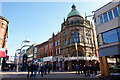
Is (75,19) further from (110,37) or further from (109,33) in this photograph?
(110,37)

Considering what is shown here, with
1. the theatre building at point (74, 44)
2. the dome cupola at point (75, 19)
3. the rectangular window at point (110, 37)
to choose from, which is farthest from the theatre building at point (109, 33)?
the dome cupola at point (75, 19)

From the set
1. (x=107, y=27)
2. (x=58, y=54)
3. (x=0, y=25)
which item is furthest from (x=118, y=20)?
(x=0, y=25)

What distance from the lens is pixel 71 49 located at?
28.3 m

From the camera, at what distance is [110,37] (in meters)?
13.1

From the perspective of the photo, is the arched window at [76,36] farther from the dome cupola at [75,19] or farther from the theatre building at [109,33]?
the theatre building at [109,33]

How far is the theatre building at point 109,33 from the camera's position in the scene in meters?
12.2

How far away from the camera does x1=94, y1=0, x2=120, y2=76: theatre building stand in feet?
40.0

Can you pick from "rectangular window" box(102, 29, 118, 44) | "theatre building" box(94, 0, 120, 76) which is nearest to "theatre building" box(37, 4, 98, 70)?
"theatre building" box(94, 0, 120, 76)

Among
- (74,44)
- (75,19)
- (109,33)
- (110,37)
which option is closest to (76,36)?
(74,44)

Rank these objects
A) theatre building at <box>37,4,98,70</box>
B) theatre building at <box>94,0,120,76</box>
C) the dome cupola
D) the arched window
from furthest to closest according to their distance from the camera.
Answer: the dome cupola < the arched window < theatre building at <box>37,4,98,70</box> < theatre building at <box>94,0,120,76</box>

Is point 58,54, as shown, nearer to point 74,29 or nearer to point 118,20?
point 74,29

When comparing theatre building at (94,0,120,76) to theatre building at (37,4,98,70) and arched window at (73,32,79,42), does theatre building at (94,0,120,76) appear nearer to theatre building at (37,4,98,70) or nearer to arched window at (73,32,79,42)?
theatre building at (37,4,98,70)

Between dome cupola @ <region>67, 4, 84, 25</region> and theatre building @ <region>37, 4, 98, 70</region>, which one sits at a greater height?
dome cupola @ <region>67, 4, 84, 25</region>

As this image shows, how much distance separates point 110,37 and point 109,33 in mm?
615
